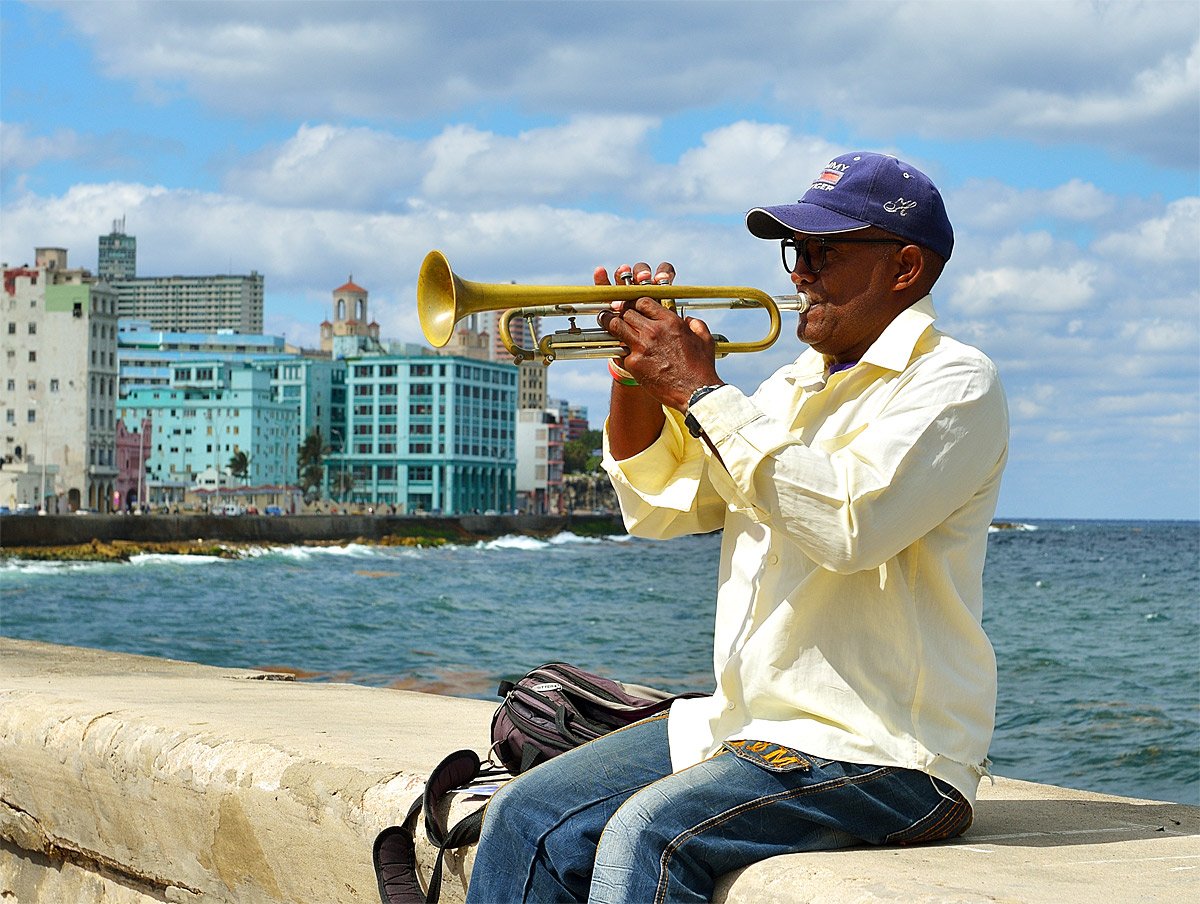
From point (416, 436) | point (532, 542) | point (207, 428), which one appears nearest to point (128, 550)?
point (532, 542)

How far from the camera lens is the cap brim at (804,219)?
9.95 feet

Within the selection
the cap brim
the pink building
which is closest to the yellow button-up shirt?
the cap brim

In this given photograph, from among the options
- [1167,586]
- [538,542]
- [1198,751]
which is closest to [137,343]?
[538,542]

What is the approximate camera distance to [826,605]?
2885 mm

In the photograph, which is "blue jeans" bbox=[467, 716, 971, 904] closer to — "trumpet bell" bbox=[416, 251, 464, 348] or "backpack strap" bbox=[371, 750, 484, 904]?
"backpack strap" bbox=[371, 750, 484, 904]

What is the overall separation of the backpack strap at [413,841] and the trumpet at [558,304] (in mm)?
974

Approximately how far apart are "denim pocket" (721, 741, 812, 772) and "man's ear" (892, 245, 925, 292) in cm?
95

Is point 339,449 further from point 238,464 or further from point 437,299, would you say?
point 437,299

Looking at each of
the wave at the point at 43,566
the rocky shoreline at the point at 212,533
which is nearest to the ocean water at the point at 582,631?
the wave at the point at 43,566

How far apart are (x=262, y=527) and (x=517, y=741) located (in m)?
82.1

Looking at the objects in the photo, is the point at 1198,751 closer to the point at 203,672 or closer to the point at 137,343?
the point at 203,672

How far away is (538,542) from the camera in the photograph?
371 ft

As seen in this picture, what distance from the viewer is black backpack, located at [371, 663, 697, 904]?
339 cm

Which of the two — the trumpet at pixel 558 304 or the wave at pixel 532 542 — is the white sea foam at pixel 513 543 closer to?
the wave at pixel 532 542
